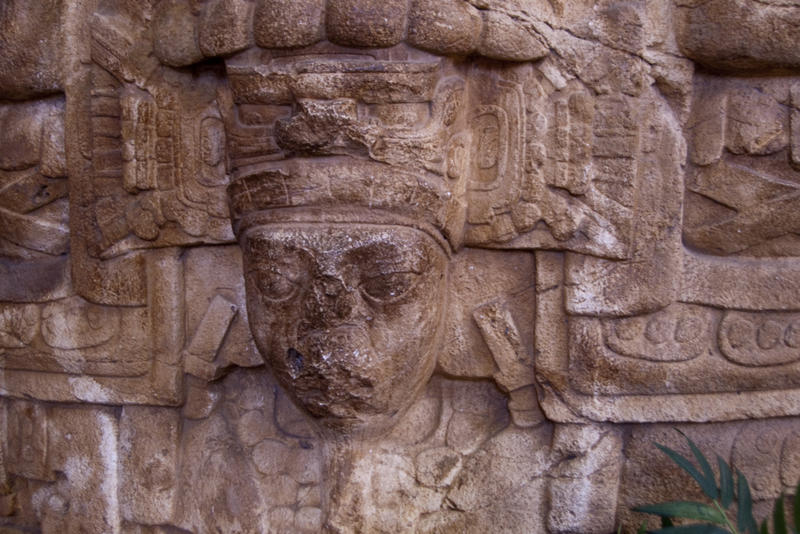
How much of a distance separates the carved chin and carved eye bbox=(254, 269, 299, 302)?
0.12m

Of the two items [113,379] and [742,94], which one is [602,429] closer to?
[742,94]

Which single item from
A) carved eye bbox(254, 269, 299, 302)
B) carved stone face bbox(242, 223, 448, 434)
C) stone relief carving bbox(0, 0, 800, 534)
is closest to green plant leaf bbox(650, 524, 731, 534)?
stone relief carving bbox(0, 0, 800, 534)

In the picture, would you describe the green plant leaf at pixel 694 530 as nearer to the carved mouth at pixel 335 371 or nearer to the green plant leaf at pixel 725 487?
the green plant leaf at pixel 725 487

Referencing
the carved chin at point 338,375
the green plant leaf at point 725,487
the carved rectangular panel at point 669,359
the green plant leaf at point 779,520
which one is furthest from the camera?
the carved rectangular panel at point 669,359

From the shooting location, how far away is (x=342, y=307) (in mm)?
1870

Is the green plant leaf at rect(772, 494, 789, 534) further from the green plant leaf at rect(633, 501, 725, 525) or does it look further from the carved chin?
the carved chin

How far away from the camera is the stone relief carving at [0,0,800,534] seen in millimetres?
1873

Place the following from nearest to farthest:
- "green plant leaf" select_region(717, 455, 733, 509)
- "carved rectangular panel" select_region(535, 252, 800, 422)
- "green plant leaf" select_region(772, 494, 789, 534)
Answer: "green plant leaf" select_region(772, 494, 789, 534)
"green plant leaf" select_region(717, 455, 733, 509)
"carved rectangular panel" select_region(535, 252, 800, 422)

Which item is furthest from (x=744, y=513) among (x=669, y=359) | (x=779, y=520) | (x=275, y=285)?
(x=275, y=285)

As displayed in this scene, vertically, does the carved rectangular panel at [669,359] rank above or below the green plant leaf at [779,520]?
above

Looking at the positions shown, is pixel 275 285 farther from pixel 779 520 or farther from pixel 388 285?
pixel 779 520

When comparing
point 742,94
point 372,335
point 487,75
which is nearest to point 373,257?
point 372,335

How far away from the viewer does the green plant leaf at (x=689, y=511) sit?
1.70 metres

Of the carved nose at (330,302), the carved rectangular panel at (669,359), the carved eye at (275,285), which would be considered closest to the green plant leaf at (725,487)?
the carved rectangular panel at (669,359)
